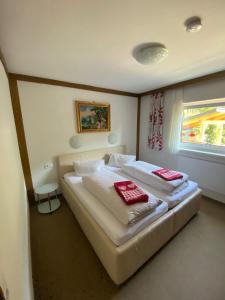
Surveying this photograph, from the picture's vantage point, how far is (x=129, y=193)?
160 centimetres

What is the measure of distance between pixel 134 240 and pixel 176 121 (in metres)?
2.50

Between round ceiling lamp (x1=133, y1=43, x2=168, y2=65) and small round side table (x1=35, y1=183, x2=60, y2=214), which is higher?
round ceiling lamp (x1=133, y1=43, x2=168, y2=65)

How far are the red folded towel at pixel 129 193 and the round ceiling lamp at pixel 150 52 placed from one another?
Result: 5.08ft

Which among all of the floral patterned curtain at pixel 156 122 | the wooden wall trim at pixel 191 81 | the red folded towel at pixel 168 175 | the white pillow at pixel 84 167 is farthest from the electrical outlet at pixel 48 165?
the wooden wall trim at pixel 191 81

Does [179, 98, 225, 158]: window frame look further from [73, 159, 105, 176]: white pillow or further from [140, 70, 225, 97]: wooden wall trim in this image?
[73, 159, 105, 176]: white pillow

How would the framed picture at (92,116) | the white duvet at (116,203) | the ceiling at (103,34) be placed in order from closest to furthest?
the ceiling at (103,34)
the white duvet at (116,203)
the framed picture at (92,116)

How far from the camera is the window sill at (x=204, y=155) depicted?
243cm

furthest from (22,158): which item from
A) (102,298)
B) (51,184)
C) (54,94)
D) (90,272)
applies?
(102,298)

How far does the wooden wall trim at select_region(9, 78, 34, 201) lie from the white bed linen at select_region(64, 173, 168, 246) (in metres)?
1.12

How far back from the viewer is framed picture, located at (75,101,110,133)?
2.80 m

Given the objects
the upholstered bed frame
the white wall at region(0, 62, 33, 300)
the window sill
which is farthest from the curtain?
the white wall at region(0, 62, 33, 300)

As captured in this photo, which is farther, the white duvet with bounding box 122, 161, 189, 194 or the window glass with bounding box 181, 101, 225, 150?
the window glass with bounding box 181, 101, 225, 150

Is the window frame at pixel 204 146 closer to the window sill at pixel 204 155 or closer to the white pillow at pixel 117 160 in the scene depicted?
the window sill at pixel 204 155

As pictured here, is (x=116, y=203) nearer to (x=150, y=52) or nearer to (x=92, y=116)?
(x=150, y=52)
